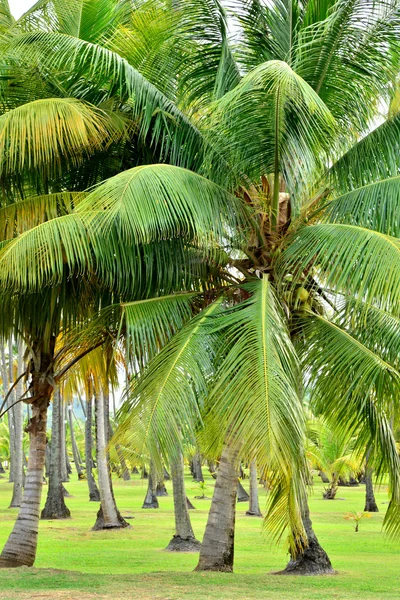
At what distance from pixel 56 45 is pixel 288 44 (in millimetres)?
2919

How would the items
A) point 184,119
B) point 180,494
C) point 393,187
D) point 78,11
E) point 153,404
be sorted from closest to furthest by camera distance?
point 153,404 < point 393,187 < point 184,119 < point 78,11 < point 180,494

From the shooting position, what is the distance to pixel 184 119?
9.86 m

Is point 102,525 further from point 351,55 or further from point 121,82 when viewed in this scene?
point 351,55

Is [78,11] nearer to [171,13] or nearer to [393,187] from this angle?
[171,13]

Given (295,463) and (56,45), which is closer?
(295,463)

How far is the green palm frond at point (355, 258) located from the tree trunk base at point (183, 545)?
7.68m

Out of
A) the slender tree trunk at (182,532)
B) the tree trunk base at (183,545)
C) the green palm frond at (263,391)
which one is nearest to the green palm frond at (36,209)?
the green palm frond at (263,391)

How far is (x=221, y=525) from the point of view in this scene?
10.1m

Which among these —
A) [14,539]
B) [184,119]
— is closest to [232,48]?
[184,119]

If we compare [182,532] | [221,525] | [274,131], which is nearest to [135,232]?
[274,131]

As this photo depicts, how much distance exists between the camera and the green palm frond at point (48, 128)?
904cm

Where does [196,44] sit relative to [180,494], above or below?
above

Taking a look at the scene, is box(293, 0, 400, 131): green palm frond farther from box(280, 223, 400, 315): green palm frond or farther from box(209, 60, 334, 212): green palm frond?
box(280, 223, 400, 315): green palm frond

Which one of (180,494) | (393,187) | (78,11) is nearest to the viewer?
(393,187)
